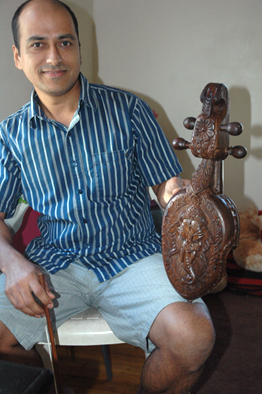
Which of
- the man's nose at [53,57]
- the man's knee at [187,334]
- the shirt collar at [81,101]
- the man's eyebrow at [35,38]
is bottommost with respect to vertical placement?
the man's knee at [187,334]

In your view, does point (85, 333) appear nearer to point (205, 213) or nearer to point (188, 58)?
point (205, 213)

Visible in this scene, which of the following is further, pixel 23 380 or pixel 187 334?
pixel 187 334

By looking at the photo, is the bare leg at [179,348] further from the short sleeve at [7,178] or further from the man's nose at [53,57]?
the man's nose at [53,57]

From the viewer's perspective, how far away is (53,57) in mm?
1127

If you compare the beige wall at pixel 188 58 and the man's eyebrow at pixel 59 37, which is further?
the beige wall at pixel 188 58

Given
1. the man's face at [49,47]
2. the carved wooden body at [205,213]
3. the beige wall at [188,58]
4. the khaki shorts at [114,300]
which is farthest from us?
the beige wall at [188,58]

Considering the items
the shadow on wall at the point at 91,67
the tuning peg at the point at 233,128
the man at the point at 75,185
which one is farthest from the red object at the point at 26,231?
the shadow on wall at the point at 91,67

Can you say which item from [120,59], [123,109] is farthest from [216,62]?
[123,109]

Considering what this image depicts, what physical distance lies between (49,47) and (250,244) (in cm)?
156

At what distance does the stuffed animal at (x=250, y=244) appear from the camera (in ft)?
6.89

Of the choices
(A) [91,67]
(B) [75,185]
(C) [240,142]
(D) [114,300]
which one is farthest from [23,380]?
(A) [91,67]

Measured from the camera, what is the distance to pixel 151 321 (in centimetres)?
98

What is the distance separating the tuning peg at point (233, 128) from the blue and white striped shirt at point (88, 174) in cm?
53

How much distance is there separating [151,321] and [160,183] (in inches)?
17.9
